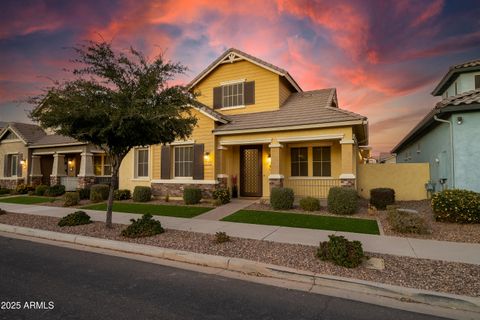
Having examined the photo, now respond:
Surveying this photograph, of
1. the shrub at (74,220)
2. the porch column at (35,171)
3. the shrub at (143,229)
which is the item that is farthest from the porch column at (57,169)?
the shrub at (143,229)

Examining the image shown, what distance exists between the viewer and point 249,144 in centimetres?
1500

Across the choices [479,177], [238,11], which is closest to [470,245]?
[479,177]

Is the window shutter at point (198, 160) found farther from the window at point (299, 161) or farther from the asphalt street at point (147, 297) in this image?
the asphalt street at point (147, 297)

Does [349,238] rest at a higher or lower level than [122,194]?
lower

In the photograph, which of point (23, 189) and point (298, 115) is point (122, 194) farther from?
point (298, 115)

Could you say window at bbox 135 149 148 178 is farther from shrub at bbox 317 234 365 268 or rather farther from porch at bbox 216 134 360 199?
shrub at bbox 317 234 365 268

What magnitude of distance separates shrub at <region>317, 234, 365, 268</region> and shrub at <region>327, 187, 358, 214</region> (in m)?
5.21

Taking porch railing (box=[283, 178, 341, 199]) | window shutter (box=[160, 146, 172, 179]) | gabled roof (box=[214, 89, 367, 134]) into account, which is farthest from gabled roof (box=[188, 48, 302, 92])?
porch railing (box=[283, 178, 341, 199])

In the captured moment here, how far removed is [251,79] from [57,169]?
16541mm

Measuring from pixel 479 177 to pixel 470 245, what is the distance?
4.67 metres

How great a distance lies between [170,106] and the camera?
7.77m

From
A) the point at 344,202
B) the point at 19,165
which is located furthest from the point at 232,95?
the point at 19,165

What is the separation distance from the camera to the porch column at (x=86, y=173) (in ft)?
62.5

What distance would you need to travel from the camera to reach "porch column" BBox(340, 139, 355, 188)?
38.7 ft
